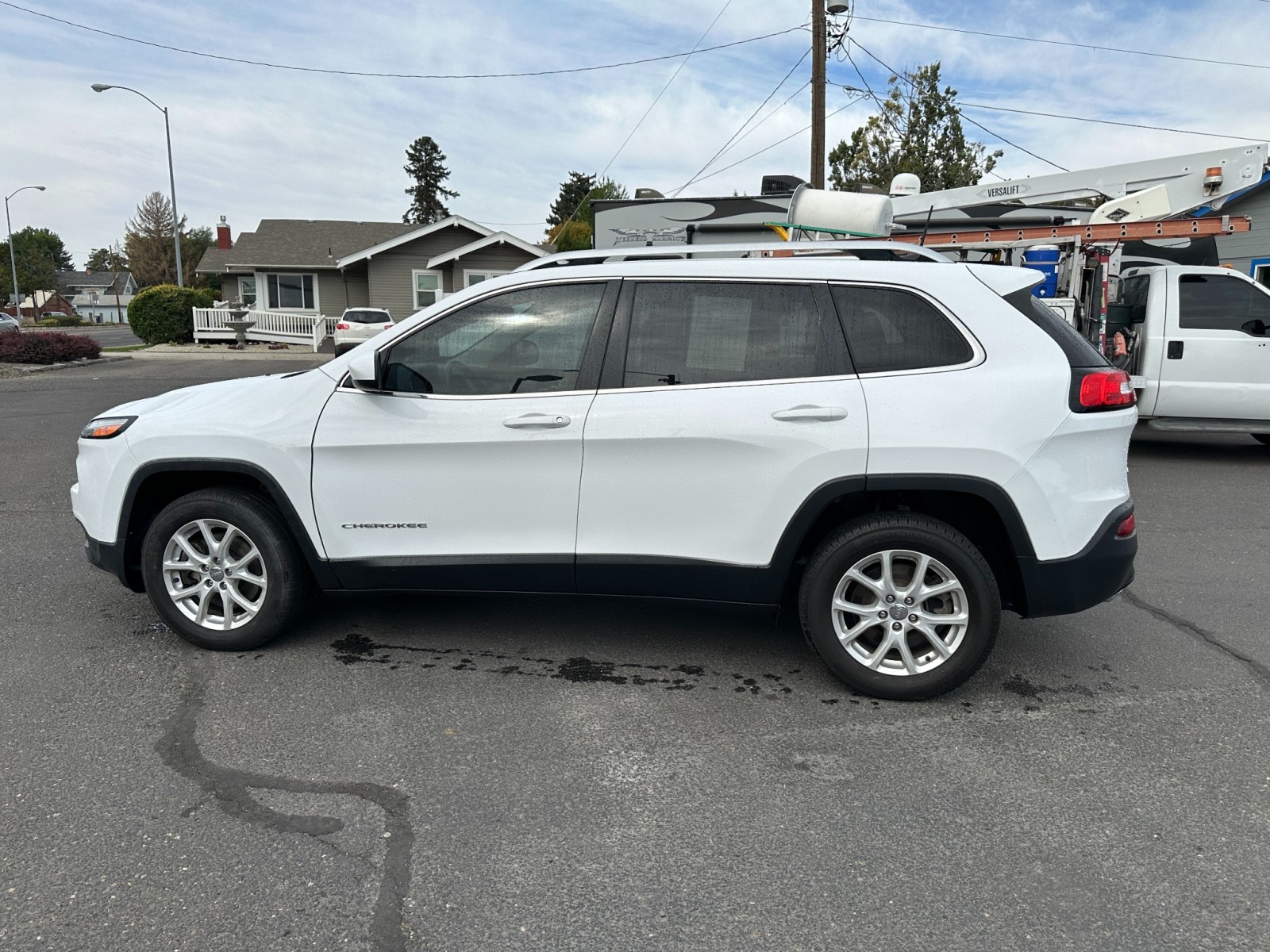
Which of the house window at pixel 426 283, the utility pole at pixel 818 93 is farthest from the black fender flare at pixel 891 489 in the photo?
the house window at pixel 426 283

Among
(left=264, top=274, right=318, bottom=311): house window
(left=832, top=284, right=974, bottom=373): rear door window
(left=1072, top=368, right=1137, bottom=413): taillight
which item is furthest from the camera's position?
(left=264, top=274, right=318, bottom=311): house window

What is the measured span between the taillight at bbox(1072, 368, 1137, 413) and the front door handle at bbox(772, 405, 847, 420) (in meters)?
0.89

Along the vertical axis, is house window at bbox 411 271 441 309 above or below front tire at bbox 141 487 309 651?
above

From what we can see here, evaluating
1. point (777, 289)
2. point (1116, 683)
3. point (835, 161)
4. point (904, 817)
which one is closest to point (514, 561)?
point (777, 289)

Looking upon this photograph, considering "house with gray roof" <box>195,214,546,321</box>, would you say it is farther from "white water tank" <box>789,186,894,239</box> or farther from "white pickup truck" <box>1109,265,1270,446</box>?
"white pickup truck" <box>1109,265,1270,446</box>

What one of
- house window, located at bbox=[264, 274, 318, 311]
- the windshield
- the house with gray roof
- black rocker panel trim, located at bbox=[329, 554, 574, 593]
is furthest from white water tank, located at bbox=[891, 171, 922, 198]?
house window, located at bbox=[264, 274, 318, 311]

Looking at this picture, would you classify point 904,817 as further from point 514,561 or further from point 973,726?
point 514,561

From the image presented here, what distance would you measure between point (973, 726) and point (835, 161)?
106ft

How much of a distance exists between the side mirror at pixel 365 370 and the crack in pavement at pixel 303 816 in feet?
4.83

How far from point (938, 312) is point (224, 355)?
1106 inches

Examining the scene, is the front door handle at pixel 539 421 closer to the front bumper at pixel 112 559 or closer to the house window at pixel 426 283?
the front bumper at pixel 112 559

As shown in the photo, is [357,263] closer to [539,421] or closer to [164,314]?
[164,314]

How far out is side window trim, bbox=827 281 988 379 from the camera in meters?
3.70

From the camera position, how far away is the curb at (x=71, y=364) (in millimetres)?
21547
